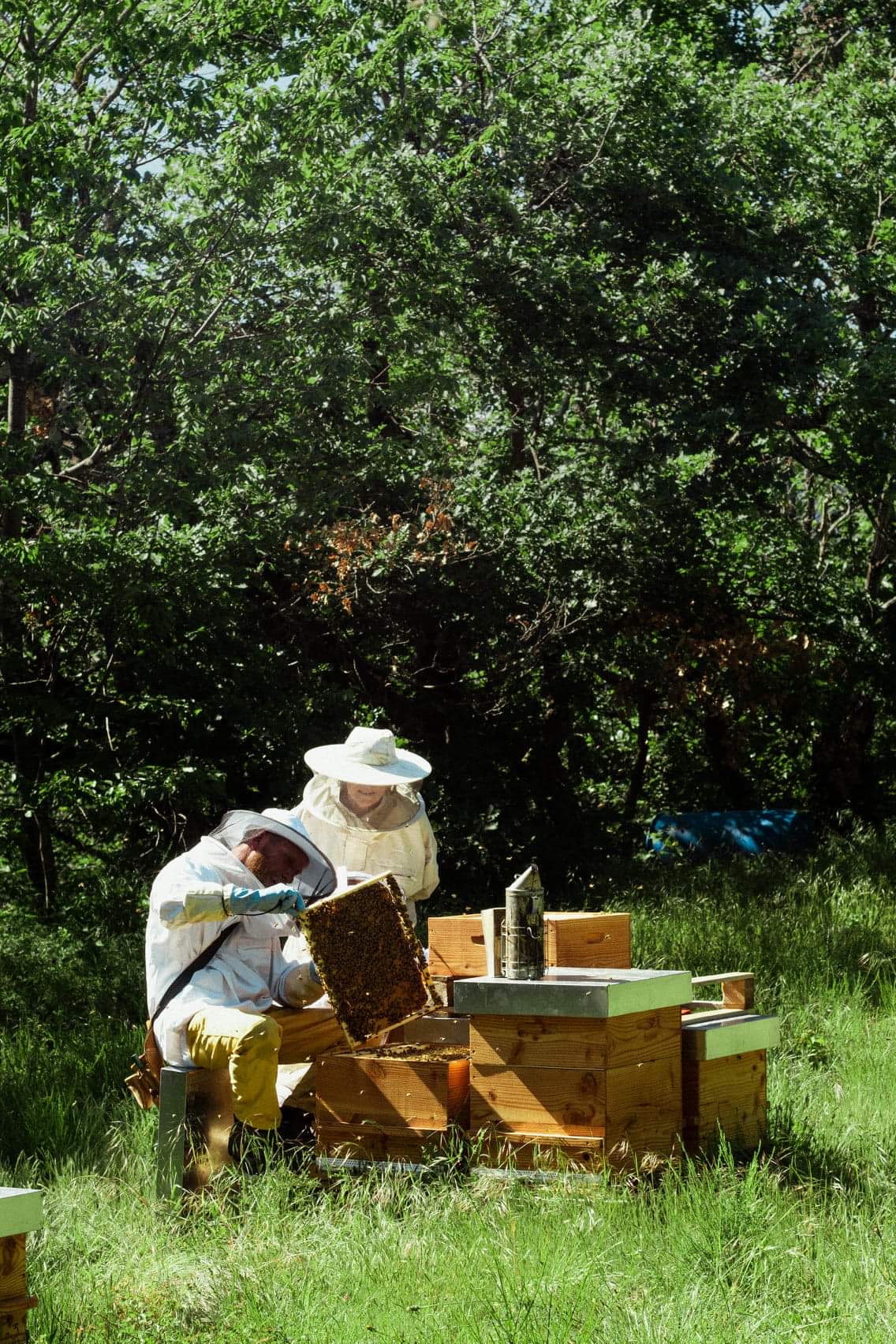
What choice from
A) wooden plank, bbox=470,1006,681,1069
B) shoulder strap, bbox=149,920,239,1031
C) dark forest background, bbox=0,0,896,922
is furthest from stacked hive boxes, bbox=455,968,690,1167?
dark forest background, bbox=0,0,896,922

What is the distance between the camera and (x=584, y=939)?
13.4ft

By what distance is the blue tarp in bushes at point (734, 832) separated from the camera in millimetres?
10195

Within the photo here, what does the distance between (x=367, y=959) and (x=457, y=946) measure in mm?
592

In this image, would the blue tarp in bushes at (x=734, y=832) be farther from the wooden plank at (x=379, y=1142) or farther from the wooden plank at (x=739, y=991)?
the wooden plank at (x=379, y=1142)

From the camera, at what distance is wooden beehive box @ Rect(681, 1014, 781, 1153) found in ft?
12.5

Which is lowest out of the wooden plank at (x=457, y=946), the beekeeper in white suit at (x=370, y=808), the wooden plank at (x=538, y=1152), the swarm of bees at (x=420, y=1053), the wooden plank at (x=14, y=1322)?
the wooden plank at (x=14, y=1322)

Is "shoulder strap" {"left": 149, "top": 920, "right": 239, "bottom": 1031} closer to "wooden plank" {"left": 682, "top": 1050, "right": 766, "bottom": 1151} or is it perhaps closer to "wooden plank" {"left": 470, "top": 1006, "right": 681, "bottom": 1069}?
"wooden plank" {"left": 470, "top": 1006, "right": 681, "bottom": 1069}

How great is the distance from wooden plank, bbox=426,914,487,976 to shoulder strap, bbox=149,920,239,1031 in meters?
0.68

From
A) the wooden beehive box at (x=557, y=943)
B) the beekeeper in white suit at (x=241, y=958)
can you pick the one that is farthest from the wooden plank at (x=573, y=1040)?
the beekeeper in white suit at (x=241, y=958)

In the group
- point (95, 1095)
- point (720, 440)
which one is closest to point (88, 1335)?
point (95, 1095)

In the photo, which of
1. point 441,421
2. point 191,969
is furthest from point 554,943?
point 441,421

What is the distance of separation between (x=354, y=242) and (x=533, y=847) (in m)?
4.33

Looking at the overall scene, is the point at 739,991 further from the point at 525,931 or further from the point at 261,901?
the point at 261,901

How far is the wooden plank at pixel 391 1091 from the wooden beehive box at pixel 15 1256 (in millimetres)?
1348
